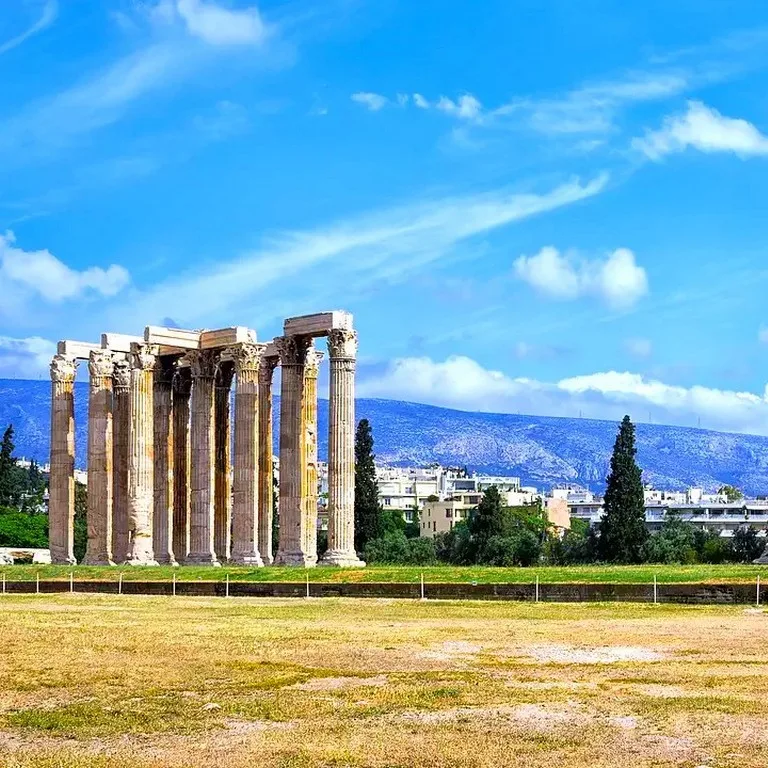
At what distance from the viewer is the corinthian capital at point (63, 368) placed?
82188mm

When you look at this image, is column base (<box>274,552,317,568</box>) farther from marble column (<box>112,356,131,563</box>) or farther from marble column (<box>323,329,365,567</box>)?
marble column (<box>112,356,131,563</box>)

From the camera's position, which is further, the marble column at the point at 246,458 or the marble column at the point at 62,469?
the marble column at the point at 62,469

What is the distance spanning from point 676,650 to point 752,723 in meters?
9.51

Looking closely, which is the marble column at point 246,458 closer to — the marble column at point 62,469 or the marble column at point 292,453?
the marble column at point 292,453

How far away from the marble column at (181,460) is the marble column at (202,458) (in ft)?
11.5

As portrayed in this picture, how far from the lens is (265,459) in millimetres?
78938

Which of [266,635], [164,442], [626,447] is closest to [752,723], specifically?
[266,635]

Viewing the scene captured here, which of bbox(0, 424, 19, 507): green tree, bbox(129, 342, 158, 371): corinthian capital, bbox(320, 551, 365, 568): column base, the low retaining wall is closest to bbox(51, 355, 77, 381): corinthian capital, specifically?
bbox(129, 342, 158, 371): corinthian capital

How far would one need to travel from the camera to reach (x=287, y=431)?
242ft

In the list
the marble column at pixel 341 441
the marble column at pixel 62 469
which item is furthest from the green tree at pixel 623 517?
the marble column at pixel 62 469

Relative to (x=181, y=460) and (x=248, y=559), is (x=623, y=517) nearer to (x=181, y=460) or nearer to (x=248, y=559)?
(x=181, y=460)

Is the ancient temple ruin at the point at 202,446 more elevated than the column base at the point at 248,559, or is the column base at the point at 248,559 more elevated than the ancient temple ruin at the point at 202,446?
the ancient temple ruin at the point at 202,446

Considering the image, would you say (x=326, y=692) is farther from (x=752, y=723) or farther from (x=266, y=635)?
(x=266, y=635)

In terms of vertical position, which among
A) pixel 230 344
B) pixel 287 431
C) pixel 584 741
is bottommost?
pixel 584 741
